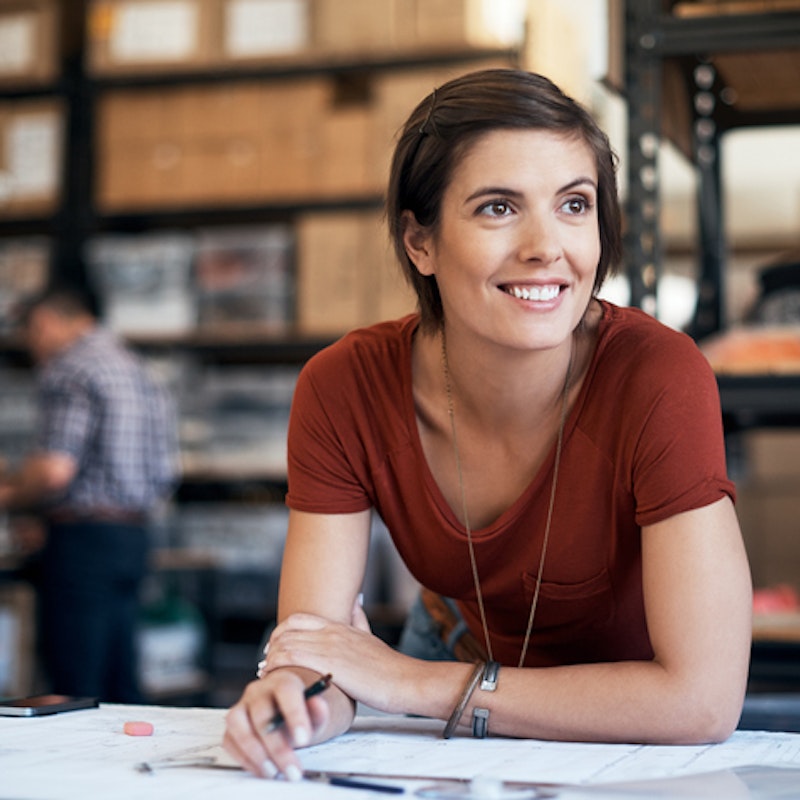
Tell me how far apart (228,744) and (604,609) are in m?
0.49

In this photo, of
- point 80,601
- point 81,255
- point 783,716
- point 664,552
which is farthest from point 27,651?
point 664,552

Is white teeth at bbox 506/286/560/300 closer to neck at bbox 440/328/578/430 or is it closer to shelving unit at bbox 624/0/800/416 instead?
neck at bbox 440/328/578/430

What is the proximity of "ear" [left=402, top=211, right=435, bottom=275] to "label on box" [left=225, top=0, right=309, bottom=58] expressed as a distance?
2.80 metres

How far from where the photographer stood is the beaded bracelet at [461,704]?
1144 mm

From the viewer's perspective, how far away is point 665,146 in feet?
6.38

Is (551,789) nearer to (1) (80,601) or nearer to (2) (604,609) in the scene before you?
(2) (604,609)

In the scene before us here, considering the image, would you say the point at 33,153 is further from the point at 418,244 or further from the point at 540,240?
the point at 540,240

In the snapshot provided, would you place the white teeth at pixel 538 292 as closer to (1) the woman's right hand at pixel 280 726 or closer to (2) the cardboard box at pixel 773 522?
(1) the woman's right hand at pixel 280 726

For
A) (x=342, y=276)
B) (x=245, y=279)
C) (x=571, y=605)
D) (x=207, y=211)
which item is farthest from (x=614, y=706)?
(x=207, y=211)

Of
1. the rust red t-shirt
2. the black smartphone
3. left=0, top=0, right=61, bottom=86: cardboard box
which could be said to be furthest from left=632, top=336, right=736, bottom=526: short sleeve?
left=0, top=0, right=61, bottom=86: cardboard box

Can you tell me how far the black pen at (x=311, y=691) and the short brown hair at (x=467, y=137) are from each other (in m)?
0.48

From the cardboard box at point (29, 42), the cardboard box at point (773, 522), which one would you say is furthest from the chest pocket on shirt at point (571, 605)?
the cardboard box at point (773, 522)

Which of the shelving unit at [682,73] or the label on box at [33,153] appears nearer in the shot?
the shelving unit at [682,73]

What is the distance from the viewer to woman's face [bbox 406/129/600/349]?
1.25 metres
